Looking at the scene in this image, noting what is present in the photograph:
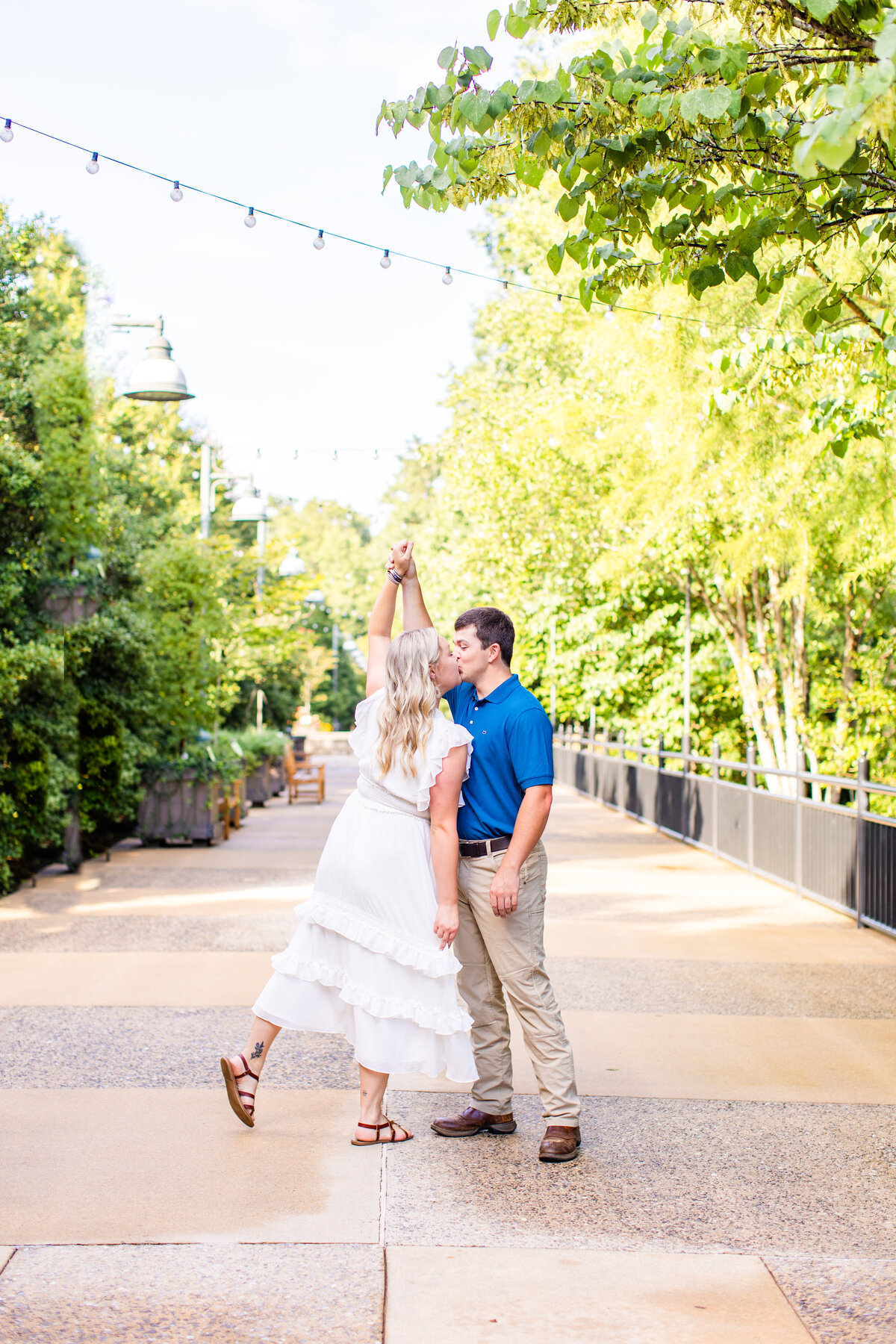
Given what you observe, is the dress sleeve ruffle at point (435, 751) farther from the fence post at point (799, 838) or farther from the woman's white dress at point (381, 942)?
Result: the fence post at point (799, 838)

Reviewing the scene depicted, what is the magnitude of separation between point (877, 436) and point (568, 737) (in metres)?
23.6

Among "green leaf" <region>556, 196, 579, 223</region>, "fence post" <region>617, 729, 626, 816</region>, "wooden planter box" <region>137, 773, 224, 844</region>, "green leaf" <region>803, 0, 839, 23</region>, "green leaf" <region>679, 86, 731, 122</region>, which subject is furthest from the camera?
"fence post" <region>617, 729, 626, 816</region>

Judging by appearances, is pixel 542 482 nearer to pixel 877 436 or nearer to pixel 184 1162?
pixel 877 436

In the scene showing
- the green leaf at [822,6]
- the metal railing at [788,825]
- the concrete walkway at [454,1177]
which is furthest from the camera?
the metal railing at [788,825]

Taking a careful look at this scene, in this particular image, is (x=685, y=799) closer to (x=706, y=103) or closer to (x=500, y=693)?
(x=500, y=693)

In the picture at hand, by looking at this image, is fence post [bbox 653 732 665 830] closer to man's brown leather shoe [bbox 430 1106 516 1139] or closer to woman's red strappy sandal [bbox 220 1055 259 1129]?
man's brown leather shoe [bbox 430 1106 516 1139]

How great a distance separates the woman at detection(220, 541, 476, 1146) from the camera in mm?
4879

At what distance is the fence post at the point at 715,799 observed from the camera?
50.9 feet

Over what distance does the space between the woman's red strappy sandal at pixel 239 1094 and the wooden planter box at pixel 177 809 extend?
37.2 ft

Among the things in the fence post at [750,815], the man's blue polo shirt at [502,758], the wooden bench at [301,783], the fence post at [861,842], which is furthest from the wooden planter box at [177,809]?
the man's blue polo shirt at [502,758]

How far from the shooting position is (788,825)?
1283cm

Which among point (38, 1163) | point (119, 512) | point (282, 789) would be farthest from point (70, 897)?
point (282, 789)

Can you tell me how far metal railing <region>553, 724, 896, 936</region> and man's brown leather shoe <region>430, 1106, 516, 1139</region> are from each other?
18.1 feet

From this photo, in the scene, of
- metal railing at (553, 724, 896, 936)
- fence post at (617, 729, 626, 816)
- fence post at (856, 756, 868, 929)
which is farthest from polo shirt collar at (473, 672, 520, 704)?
fence post at (617, 729, 626, 816)
